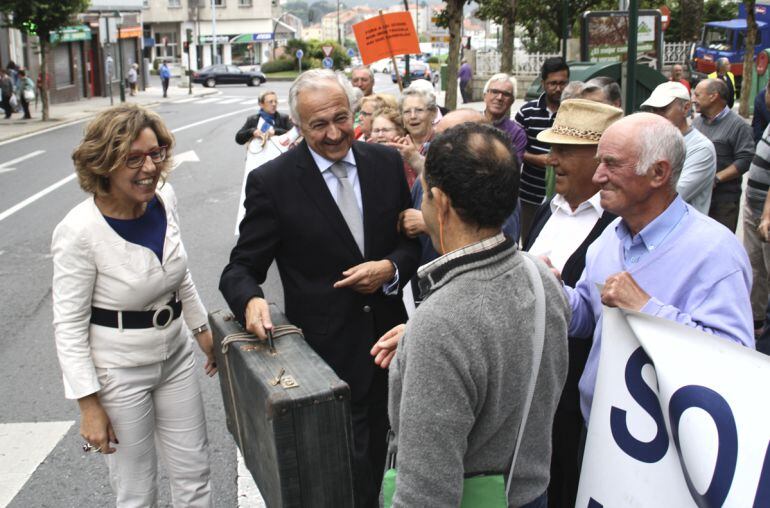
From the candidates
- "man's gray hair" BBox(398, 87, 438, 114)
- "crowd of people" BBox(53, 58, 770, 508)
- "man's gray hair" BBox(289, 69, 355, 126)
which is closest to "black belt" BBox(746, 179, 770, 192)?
"man's gray hair" BBox(398, 87, 438, 114)

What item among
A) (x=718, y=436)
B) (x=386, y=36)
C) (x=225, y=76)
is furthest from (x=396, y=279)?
(x=225, y=76)

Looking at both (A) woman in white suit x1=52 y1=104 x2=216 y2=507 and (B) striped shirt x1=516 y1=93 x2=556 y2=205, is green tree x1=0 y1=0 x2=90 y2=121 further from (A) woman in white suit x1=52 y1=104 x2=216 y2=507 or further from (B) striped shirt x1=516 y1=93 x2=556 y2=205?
(A) woman in white suit x1=52 y1=104 x2=216 y2=507

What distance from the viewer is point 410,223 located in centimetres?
354

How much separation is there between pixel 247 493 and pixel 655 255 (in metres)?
2.56

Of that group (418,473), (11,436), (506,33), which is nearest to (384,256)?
(418,473)

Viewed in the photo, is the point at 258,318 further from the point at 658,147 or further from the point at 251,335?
the point at 658,147

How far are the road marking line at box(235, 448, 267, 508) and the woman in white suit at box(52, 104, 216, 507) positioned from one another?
706 millimetres

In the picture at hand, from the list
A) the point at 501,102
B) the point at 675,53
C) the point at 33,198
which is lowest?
the point at 33,198

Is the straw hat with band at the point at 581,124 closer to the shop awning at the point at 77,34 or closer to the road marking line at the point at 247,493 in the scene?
the road marking line at the point at 247,493

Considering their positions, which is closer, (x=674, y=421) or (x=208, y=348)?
(x=674, y=421)

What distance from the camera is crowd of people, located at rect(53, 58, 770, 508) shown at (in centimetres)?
214

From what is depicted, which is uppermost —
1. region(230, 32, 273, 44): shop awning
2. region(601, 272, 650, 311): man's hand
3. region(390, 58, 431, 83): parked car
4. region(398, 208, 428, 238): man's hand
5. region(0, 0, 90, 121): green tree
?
region(230, 32, 273, 44): shop awning

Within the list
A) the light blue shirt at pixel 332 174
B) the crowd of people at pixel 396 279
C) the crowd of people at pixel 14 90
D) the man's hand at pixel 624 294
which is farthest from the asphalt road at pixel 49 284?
the crowd of people at pixel 14 90

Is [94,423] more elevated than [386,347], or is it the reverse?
[386,347]
